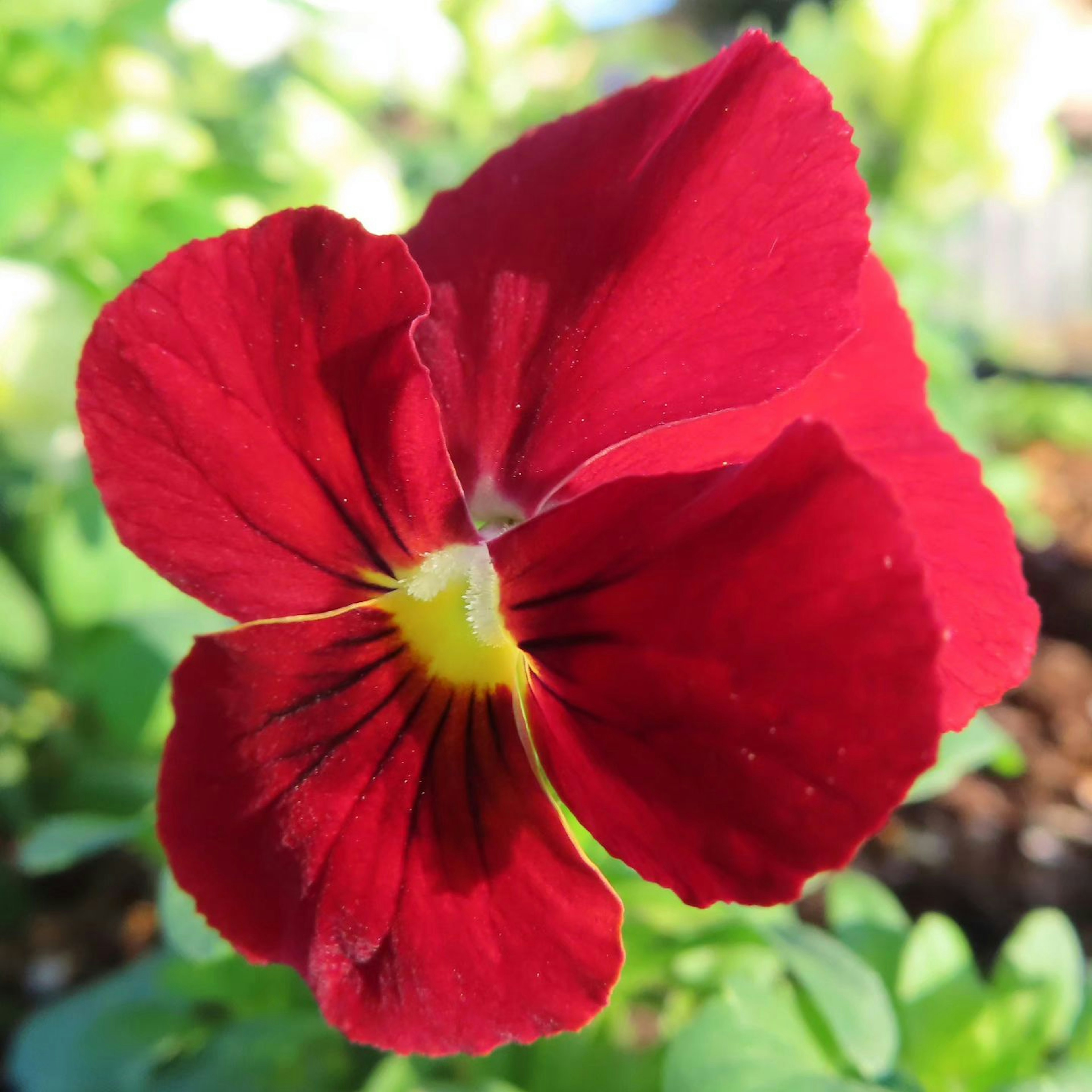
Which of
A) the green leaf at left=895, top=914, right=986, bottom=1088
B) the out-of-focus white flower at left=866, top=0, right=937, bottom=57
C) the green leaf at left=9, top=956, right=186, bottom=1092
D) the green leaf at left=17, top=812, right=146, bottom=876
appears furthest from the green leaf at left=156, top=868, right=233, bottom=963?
the out-of-focus white flower at left=866, top=0, right=937, bottom=57

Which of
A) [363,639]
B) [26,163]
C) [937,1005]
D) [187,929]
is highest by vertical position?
[26,163]

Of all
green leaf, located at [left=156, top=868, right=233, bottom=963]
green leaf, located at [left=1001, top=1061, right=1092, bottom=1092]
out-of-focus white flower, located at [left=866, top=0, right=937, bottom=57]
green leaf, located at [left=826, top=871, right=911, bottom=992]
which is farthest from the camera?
out-of-focus white flower, located at [left=866, top=0, right=937, bottom=57]

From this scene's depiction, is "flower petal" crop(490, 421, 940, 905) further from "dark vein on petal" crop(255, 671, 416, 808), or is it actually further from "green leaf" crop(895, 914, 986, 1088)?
"green leaf" crop(895, 914, 986, 1088)

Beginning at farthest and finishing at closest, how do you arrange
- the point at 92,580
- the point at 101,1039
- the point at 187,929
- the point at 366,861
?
the point at 92,580 < the point at 101,1039 < the point at 187,929 < the point at 366,861

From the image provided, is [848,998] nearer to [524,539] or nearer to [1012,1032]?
[1012,1032]

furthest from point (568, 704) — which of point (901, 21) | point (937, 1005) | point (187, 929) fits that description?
point (901, 21)

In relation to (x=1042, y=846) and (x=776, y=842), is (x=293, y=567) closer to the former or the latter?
(x=776, y=842)
